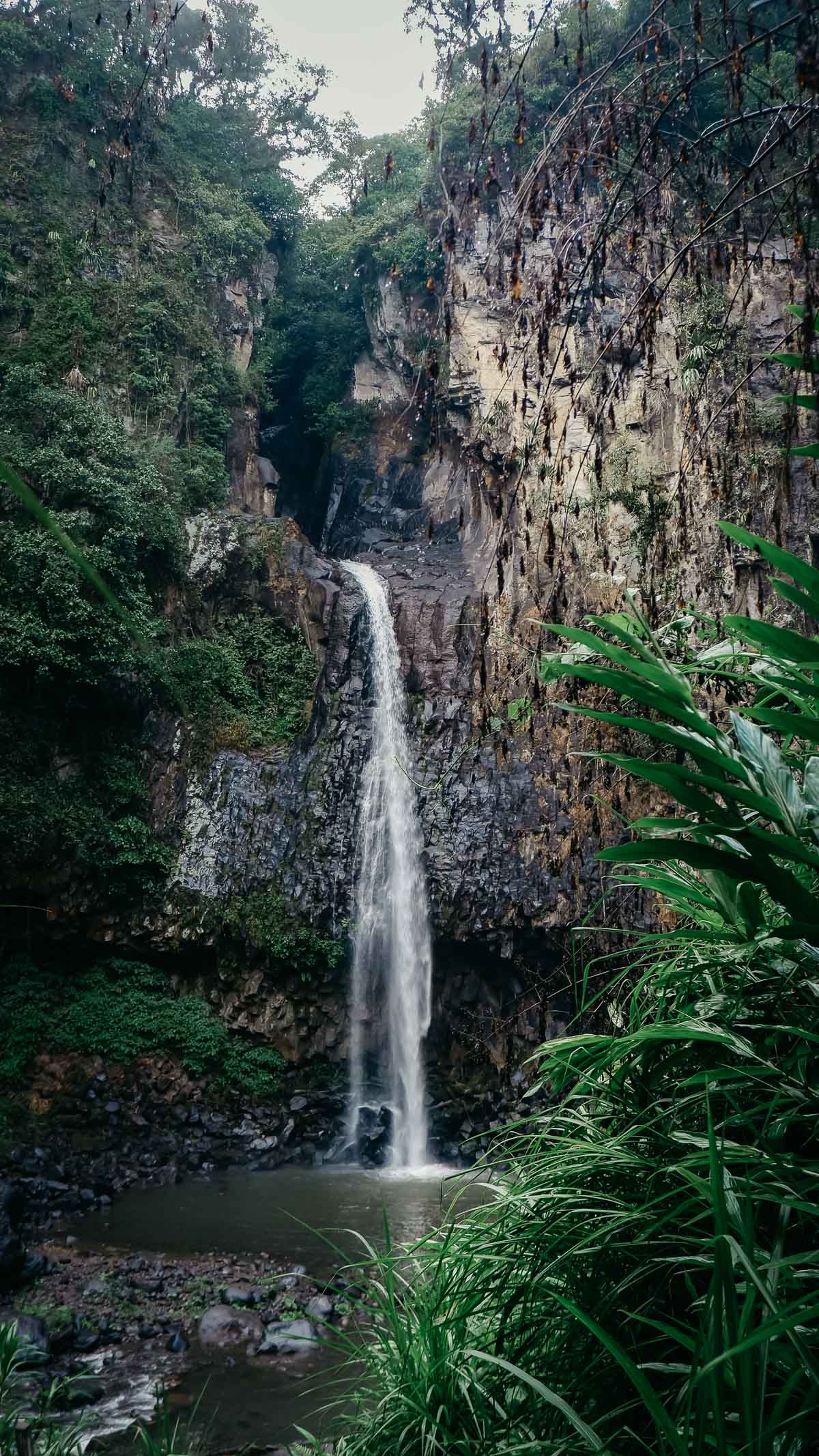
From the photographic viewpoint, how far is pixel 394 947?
984 cm

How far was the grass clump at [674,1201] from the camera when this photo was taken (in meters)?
1.15

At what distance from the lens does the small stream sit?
4055 millimetres

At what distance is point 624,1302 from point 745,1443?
18.6 inches

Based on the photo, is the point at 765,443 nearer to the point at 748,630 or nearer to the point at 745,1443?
the point at 748,630

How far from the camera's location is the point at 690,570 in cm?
991

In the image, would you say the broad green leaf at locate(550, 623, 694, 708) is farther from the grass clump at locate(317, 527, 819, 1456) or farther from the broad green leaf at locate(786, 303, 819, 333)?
the broad green leaf at locate(786, 303, 819, 333)

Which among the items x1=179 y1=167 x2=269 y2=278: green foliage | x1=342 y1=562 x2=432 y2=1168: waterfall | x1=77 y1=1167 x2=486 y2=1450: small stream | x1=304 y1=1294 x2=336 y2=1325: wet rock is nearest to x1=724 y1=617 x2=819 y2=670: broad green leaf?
x1=77 y1=1167 x2=486 y2=1450: small stream

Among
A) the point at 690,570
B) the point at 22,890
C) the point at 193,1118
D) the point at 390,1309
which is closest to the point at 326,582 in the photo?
the point at 690,570

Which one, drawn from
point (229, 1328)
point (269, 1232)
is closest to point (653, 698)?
point (229, 1328)

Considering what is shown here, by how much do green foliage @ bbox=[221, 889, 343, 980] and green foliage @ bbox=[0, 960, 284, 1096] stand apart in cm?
91

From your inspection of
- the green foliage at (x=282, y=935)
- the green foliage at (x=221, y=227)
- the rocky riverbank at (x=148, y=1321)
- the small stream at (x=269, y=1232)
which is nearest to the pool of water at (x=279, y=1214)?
the small stream at (x=269, y=1232)

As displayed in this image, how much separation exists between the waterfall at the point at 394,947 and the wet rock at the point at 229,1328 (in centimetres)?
390

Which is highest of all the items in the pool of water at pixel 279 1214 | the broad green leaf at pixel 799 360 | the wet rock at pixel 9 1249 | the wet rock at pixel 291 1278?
the broad green leaf at pixel 799 360

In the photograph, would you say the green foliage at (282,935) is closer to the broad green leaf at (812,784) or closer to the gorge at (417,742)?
the gorge at (417,742)
